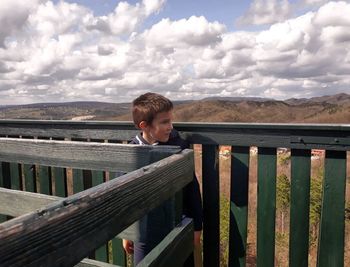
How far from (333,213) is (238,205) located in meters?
0.64

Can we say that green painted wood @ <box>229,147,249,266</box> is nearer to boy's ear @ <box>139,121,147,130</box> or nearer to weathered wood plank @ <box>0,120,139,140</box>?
boy's ear @ <box>139,121,147,130</box>

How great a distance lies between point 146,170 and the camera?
1.54 m

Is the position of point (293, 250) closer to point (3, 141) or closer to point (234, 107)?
point (3, 141)

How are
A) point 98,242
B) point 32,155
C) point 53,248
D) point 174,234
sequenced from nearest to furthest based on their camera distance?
point 53,248 < point 98,242 < point 174,234 < point 32,155

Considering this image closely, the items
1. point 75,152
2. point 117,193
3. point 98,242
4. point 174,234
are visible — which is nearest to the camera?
point 98,242

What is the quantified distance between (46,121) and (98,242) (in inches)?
110

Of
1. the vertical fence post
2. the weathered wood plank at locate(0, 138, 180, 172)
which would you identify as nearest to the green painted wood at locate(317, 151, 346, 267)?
the weathered wood plank at locate(0, 138, 180, 172)

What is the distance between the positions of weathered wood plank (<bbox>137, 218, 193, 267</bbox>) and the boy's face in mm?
895

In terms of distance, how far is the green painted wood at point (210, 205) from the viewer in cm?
294

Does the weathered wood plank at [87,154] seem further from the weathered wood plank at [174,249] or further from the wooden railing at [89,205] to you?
the weathered wood plank at [174,249]

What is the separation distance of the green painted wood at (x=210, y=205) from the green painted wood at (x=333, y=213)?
748 millimetres

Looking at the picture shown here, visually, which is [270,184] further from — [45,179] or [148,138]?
[45,179]

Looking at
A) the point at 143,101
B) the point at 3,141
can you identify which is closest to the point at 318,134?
the point at 143,101

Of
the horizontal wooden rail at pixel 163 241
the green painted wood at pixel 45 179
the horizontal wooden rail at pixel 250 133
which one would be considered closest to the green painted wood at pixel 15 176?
the green painted wood at pixel 45 179
